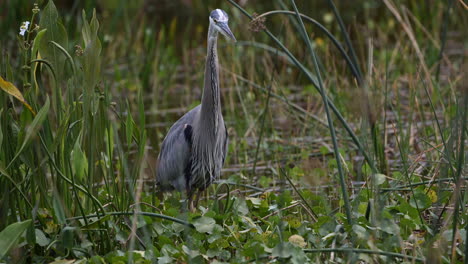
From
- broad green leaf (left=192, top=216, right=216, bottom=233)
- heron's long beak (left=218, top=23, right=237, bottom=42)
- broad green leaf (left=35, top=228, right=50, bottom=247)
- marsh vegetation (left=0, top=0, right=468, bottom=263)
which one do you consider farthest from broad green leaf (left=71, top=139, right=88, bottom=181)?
heron's long beak (left=218, top=23, right=237, bottom=42)

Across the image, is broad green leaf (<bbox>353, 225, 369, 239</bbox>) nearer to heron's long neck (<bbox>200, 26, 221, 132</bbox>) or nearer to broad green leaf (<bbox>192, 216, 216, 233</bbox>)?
broad green leaf (<bbox>192, 216, 216, 233</bbox>)

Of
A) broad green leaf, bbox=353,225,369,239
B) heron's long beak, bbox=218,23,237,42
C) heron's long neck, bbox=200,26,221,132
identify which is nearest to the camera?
broad green leaf, bbox=353,225,369,239

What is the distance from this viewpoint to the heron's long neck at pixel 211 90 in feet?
14.2

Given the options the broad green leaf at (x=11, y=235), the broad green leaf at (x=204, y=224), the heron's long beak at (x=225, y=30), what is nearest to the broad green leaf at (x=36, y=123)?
the broad green leaf at (x=11, y=235)

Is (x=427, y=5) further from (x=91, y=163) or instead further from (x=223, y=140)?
(x=91, y=163)

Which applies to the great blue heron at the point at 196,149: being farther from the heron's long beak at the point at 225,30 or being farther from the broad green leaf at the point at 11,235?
the broad green leaf at the point at 11,235

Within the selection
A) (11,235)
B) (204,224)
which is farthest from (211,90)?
(11,235)

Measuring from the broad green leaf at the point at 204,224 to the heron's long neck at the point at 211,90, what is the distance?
3.67 ft

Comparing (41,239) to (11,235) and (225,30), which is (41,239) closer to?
(11,235)

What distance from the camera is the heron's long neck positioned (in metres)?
4.34

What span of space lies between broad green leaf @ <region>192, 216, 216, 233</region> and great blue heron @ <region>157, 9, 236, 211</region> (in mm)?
1002

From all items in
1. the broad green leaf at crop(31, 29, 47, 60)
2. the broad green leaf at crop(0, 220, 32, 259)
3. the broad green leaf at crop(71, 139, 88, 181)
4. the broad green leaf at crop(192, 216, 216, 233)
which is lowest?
the broad green leaf at crop(192, 216, 216, 233)

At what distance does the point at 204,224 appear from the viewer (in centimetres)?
345

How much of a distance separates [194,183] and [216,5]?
Result: 18.1 ft
